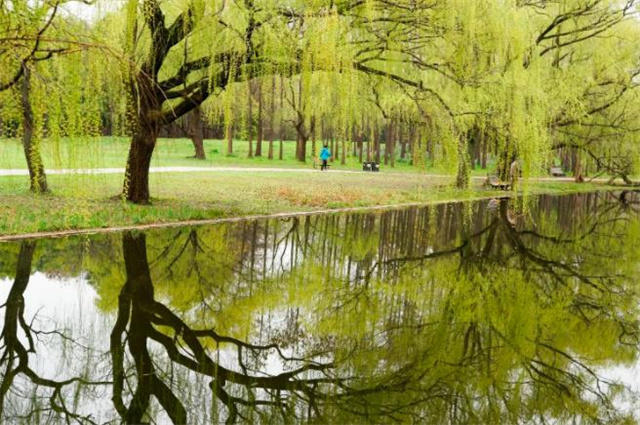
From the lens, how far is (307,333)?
20.2 ft

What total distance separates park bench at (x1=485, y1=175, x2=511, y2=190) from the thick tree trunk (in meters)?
17.0

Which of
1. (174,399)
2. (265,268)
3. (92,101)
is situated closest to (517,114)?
(265,268)

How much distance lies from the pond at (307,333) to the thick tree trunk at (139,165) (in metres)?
2.88

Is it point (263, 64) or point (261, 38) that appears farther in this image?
point (263, 64)

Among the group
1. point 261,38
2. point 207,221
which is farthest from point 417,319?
point 207,221

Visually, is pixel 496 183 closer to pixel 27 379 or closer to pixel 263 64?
pixel 263 64

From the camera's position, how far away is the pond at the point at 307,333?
176 inches

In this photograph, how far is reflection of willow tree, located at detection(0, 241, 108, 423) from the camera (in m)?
4.05

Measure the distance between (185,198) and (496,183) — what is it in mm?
15490

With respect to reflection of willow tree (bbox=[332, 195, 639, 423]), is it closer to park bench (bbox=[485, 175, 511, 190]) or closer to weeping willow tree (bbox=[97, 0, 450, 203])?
weeping willow tree (bbox=[97, 0, 450, 203])

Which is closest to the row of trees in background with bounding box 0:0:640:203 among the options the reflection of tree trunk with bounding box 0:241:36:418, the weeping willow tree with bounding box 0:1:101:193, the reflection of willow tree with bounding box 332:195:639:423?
the weeping willow tree with bounding box 0:1:101:193

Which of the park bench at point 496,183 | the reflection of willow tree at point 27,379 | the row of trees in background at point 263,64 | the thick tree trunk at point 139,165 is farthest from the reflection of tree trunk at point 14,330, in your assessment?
the park bench at point 496,183

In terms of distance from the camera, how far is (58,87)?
6.29m

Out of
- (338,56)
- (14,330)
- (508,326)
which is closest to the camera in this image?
(14,330)
